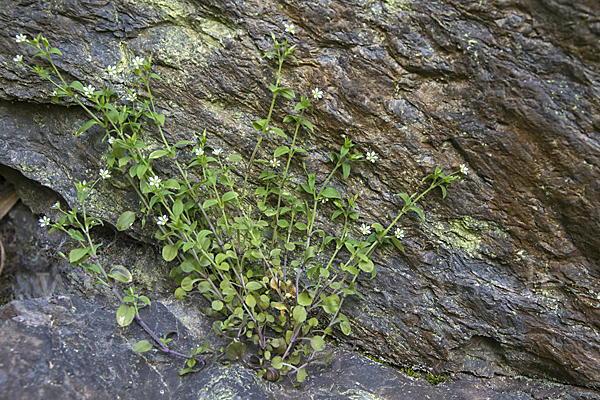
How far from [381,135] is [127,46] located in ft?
6.07

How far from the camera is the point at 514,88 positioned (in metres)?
2.19

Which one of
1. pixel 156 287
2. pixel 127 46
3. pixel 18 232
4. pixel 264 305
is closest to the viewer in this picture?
pixel 264 305

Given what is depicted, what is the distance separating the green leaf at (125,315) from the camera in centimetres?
227

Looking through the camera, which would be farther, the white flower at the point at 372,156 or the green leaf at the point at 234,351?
the white flower at the point at 372,156

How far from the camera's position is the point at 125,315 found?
2.29m

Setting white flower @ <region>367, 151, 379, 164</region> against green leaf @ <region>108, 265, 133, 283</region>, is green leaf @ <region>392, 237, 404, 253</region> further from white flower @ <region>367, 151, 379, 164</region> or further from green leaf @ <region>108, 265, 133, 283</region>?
green leaf @ <region>108, 265, 133, 283</region>

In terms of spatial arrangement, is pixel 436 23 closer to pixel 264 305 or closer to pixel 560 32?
pixel 560 32

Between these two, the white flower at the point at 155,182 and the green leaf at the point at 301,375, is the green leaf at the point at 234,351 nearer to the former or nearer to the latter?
the green leaf at the point at 301,375

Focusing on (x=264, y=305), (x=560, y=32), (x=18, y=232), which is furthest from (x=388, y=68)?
(x=18, y=232)

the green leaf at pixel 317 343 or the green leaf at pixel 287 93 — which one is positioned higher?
the green leaf at pixel 287 93

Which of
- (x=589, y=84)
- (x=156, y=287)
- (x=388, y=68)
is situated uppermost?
(x=589, y=84)

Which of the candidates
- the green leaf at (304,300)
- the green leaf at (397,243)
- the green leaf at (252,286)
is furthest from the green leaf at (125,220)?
the green leaf at (397,243)

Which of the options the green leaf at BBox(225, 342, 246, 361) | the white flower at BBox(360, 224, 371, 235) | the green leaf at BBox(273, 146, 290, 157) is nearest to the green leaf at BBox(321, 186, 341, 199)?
the white flower at BBox(360, 224, 371, 235)

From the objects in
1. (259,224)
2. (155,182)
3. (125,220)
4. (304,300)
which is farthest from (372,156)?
(125,220)
